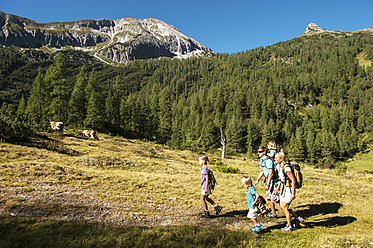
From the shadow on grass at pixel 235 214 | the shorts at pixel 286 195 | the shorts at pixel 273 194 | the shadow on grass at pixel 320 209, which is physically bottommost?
the shadow on grass at pixel 320 209

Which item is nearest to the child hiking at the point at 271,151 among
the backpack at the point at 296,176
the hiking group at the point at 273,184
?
the hiking group at the point at 273,184

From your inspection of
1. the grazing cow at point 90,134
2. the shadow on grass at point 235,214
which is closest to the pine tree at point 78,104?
the grazing cow at point 90,134

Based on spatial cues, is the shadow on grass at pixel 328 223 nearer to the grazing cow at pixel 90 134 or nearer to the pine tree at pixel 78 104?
the grazing cow at pixel 90 134

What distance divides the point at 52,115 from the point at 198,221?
52.6m

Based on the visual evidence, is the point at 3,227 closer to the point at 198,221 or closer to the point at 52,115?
the point at 198,221

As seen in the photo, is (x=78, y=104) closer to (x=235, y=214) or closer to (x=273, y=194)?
(x=235, y=214)

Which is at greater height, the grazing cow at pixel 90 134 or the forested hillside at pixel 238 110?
the forested hillside at pixel 238 110

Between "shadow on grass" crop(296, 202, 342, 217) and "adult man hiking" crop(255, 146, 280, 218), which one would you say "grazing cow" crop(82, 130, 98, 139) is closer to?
"adult man hiking" crop(255, 146, 280, 218)

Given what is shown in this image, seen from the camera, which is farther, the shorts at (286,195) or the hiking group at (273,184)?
the shorts at (286,195)

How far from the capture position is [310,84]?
15512 centimetres

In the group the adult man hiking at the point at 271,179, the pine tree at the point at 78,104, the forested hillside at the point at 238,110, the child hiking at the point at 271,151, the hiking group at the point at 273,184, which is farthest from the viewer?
the pine tree at the point at 78,104

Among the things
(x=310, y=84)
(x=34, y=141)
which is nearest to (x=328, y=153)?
(x=310, y=84)

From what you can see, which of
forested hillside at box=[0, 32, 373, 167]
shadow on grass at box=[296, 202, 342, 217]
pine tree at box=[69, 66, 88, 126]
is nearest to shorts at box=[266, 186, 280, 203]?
shadow on grass at box=[296, 202, 342, 217]

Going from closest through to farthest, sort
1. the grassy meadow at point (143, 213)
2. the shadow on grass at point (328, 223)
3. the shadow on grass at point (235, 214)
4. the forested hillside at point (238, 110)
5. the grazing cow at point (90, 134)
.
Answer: the grassy meadow at point (143, 213), the shadow on grass at point (328, 223), the shadow on grass at point (235, 214), the grazing cow at point (90, 134), the forested hillside at point (238, 110)
